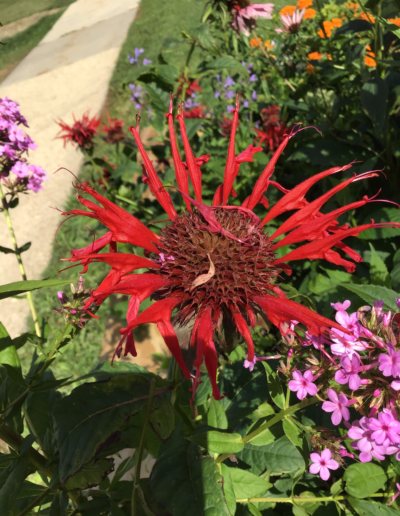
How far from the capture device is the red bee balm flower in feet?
2.14

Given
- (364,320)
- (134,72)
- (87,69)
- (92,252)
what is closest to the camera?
(364,320)

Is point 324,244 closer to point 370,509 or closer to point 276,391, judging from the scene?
point 276,391

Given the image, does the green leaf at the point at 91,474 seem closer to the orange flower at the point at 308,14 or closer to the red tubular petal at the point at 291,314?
the red tubular petal at the point at 291,314

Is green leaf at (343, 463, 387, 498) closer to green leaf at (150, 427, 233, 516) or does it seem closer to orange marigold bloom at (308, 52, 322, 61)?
green leaf at (150, 427, 233, 516)

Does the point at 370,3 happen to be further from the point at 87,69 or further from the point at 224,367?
the point at 87,69

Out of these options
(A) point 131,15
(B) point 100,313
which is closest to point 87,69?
(A) point 131,15

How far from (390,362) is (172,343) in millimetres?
326

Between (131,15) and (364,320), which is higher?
(131,15)

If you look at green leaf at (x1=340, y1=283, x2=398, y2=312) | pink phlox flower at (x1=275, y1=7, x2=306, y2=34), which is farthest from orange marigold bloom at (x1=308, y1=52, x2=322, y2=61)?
green leaf at (x1=340, y1=283, x2=398, y2=312)

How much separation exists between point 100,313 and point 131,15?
10.8 feet

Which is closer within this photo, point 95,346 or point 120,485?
point 120,485

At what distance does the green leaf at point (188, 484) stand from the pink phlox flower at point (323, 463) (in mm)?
154

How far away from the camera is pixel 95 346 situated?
Result: 2.28 metres

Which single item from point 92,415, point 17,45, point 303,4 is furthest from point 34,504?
point 303,4
